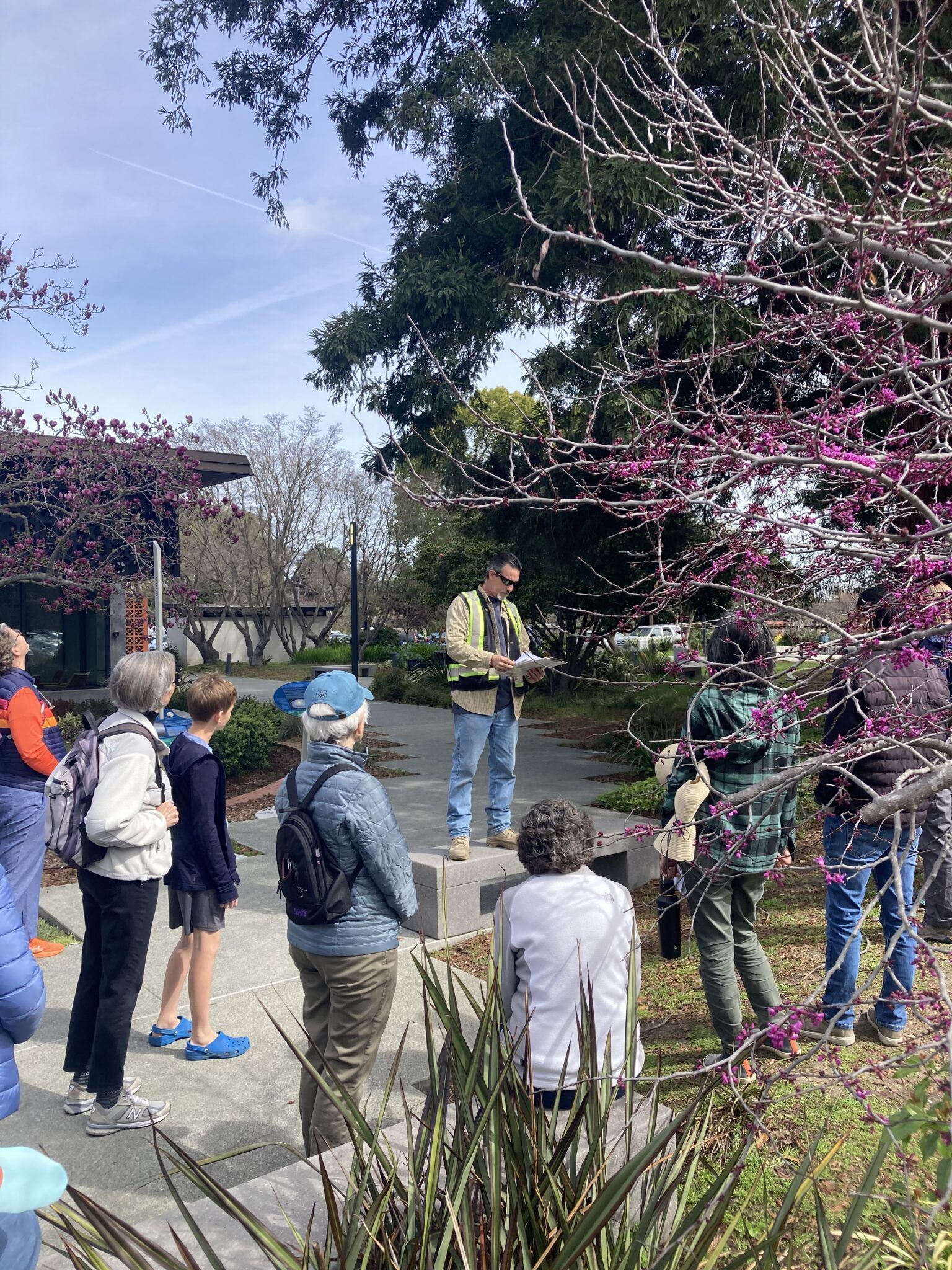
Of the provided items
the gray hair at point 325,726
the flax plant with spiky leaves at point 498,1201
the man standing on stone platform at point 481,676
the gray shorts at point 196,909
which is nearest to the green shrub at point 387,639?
the man standing on stone platform at point 481,676

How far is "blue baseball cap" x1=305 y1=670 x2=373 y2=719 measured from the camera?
133 inches

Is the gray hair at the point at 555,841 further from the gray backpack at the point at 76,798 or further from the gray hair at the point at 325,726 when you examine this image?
the gray backpack at the point at 76,798

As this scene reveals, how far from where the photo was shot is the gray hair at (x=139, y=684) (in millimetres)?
3914

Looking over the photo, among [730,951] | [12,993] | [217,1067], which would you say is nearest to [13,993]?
[12,993]

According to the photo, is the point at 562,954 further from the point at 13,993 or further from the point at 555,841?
the point at 13,993

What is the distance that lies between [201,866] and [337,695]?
1.41m

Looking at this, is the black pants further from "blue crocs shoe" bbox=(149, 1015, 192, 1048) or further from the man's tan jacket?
the man's tan jacket

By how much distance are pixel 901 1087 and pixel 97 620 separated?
18.7 metres

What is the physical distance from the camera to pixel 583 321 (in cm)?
899

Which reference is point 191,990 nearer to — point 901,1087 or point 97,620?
point 901,1087

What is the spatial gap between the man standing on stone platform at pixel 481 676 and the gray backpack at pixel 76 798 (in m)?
2.23

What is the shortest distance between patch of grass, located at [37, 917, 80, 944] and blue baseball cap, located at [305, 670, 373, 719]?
3579 mm

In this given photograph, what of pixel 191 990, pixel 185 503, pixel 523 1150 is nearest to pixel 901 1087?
pixel 523 1150

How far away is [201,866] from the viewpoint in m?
4.26
